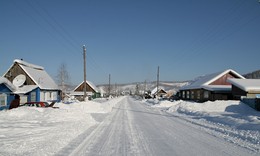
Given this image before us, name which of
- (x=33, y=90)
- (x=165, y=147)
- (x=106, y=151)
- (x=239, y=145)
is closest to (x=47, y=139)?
(x=106, y=151)

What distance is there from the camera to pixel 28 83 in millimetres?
39625

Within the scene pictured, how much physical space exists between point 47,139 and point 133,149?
3744 millimetres

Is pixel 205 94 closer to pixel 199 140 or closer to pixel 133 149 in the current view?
pixel 199 140

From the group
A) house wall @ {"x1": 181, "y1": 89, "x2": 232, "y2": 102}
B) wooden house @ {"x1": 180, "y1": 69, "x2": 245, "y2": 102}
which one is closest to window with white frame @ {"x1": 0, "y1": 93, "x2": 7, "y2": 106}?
wooden house @ {"x1": 180, "y1": 69, "x2": 245, "y2": 102}

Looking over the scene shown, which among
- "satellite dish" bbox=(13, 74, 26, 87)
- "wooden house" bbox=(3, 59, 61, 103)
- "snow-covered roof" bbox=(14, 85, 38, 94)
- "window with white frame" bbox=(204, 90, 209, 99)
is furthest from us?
"window with white frame" bbox=(204, 90, 209, 99)

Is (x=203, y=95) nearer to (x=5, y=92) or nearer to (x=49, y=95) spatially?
(x=49, y=95)

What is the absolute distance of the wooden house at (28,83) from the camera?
3792 cm

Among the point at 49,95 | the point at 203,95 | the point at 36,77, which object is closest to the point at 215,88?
the point at 203,95

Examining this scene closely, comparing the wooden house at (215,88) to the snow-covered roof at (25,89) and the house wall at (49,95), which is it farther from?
the snow-covered roof at (25,89)

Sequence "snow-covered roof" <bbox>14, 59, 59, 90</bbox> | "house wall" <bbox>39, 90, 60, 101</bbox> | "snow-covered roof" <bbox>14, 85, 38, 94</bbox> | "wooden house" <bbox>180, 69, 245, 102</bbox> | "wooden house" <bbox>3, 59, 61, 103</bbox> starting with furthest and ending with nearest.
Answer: "house wall" <bbox>39, 90, 60, 101</bbox>
"wooden house" <bbox>180, 69, 245, 102</bbox>
"snow-covered roof" <bbox>14, 59, 59, 90</bbox>
"wooden house" <bbox>3, 59, 61, 103</bbox>
"snow-covered roof" <bbox>14, 85, 38, 94</bbox>

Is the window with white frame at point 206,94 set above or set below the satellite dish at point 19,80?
below

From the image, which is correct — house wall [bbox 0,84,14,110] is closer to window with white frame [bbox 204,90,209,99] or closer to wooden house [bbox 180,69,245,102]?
wooden house [bbox 180,69,245,102]

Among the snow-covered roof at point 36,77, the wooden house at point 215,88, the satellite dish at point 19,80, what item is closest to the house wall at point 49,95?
the snow-covered roof at point 36,77

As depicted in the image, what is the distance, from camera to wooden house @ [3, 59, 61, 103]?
37919 mm
